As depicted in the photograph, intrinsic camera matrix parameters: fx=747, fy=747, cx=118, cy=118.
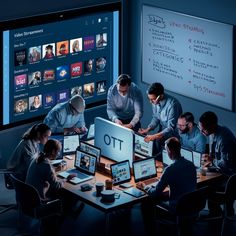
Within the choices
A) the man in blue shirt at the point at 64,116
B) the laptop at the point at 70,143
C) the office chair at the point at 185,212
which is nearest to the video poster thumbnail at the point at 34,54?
the man in blue shirt at the point at 64,116

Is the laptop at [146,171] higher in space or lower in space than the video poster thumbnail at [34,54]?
lower

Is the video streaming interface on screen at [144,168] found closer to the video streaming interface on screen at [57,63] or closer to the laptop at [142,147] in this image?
the laptop at [142,147]

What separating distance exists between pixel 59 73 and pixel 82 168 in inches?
84.4

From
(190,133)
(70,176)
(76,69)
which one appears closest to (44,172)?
(70,176)

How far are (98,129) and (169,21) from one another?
2.50 m

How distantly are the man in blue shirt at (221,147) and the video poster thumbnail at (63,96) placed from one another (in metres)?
2.65

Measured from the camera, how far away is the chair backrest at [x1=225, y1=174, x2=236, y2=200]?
8109 mm

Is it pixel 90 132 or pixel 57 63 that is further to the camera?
pixel 57 63

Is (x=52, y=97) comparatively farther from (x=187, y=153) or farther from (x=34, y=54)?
(x=187, y=153)

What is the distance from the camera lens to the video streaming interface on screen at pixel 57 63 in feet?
32.6

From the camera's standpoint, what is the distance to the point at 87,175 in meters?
8.66

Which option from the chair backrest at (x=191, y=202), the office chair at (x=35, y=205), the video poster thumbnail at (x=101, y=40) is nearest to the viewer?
the chair backrest at (x=191, y=202)

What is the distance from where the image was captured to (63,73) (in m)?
10.5

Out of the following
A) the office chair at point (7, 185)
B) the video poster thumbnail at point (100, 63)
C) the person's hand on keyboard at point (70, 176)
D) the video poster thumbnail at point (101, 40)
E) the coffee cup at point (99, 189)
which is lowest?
the office chair at point (7, 185)
